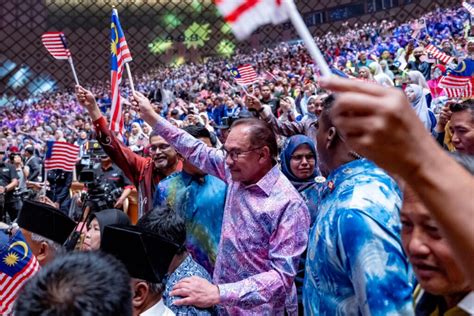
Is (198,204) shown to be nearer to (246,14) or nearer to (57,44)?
(246,14)

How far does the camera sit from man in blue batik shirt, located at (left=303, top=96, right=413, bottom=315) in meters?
1.06

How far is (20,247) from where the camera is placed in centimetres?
167

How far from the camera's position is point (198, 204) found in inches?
88.7

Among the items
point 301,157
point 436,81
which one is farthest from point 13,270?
point 436,81

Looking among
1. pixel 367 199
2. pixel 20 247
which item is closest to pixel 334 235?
pixel 367 199

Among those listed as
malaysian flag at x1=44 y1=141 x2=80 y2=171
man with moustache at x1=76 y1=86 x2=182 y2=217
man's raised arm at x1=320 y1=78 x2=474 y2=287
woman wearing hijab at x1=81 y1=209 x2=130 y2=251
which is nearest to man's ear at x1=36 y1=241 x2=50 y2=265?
woman wearing hijab at x1=81 y1=209 x2=130 y2=251

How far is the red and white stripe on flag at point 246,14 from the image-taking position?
2.90 ft

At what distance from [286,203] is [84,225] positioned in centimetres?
82

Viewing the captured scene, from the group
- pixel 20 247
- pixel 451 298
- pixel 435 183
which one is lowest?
pixel 451 298

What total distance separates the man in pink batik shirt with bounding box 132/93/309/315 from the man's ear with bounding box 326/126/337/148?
44 centimetres

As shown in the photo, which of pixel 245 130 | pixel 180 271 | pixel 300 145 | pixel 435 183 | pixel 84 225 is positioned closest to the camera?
pixel 435 183

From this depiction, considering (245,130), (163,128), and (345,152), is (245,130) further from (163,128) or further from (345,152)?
(345,152)

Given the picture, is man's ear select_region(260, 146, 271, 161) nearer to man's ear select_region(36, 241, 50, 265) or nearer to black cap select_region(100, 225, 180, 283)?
black cap select_region(100, 225, 180, 283)

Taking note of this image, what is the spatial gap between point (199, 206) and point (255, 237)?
559mm
